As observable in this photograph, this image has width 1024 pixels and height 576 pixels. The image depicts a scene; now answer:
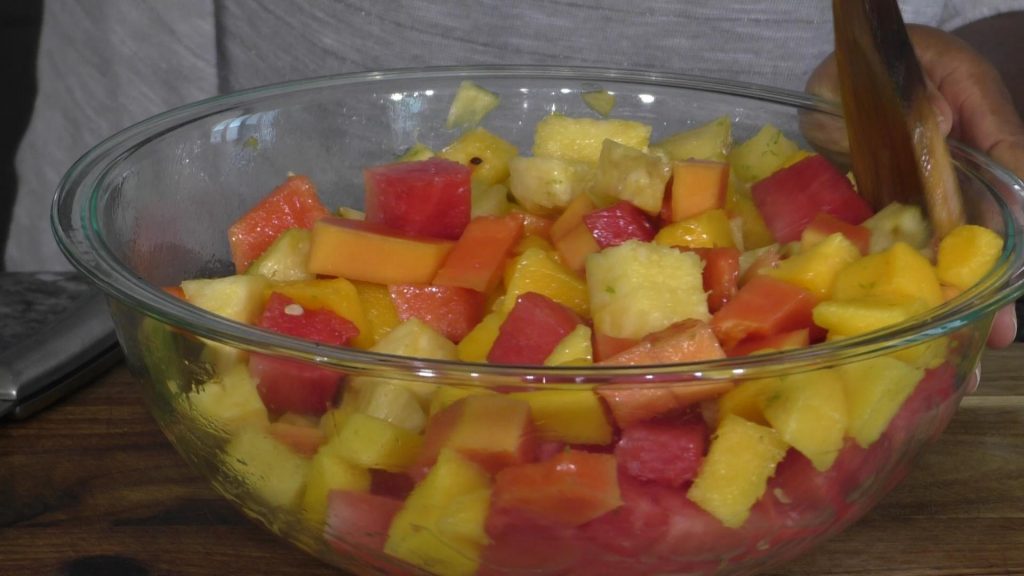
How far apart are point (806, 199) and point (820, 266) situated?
0.23 meters

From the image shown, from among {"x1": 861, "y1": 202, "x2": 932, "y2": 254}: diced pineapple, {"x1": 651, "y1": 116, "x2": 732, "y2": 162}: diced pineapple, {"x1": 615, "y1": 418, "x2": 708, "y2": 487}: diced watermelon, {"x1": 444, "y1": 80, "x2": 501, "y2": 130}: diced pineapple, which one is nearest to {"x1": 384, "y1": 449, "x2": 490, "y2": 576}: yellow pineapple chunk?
{"x1": 615, "y1": 418, "x2": 708, "y2": 487}: diced watermelon

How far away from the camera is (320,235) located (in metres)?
1.11

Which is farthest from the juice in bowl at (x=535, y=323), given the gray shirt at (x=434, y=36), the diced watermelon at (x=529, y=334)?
the gray shirt at (x=434, y=36)

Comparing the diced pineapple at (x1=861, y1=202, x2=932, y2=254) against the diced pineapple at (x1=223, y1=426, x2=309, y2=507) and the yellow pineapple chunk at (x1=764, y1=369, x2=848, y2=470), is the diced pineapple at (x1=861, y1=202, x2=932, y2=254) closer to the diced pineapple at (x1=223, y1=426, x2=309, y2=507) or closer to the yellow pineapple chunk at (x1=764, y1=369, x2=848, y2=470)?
the yellow pineapple chunk at (x1=764, y1=369, x2=848, y2=470)

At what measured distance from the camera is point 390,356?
0.77 m

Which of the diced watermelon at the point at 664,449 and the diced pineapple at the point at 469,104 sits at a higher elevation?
the diced pineapple at the point at 469,104

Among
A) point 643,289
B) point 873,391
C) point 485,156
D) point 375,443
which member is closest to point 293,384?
point 375,443

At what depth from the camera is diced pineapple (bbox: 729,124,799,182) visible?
1.37 metres

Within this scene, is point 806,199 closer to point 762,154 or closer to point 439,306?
point 762,154

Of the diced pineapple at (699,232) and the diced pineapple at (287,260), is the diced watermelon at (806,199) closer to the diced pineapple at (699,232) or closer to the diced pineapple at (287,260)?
the diced pineapple at (699,232)

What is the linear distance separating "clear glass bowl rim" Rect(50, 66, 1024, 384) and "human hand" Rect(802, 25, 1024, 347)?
0.21 meters

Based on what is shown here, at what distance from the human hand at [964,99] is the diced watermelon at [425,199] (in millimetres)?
515

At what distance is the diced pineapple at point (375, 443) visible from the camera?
81cm

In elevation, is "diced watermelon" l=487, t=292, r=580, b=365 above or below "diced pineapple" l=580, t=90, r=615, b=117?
below
